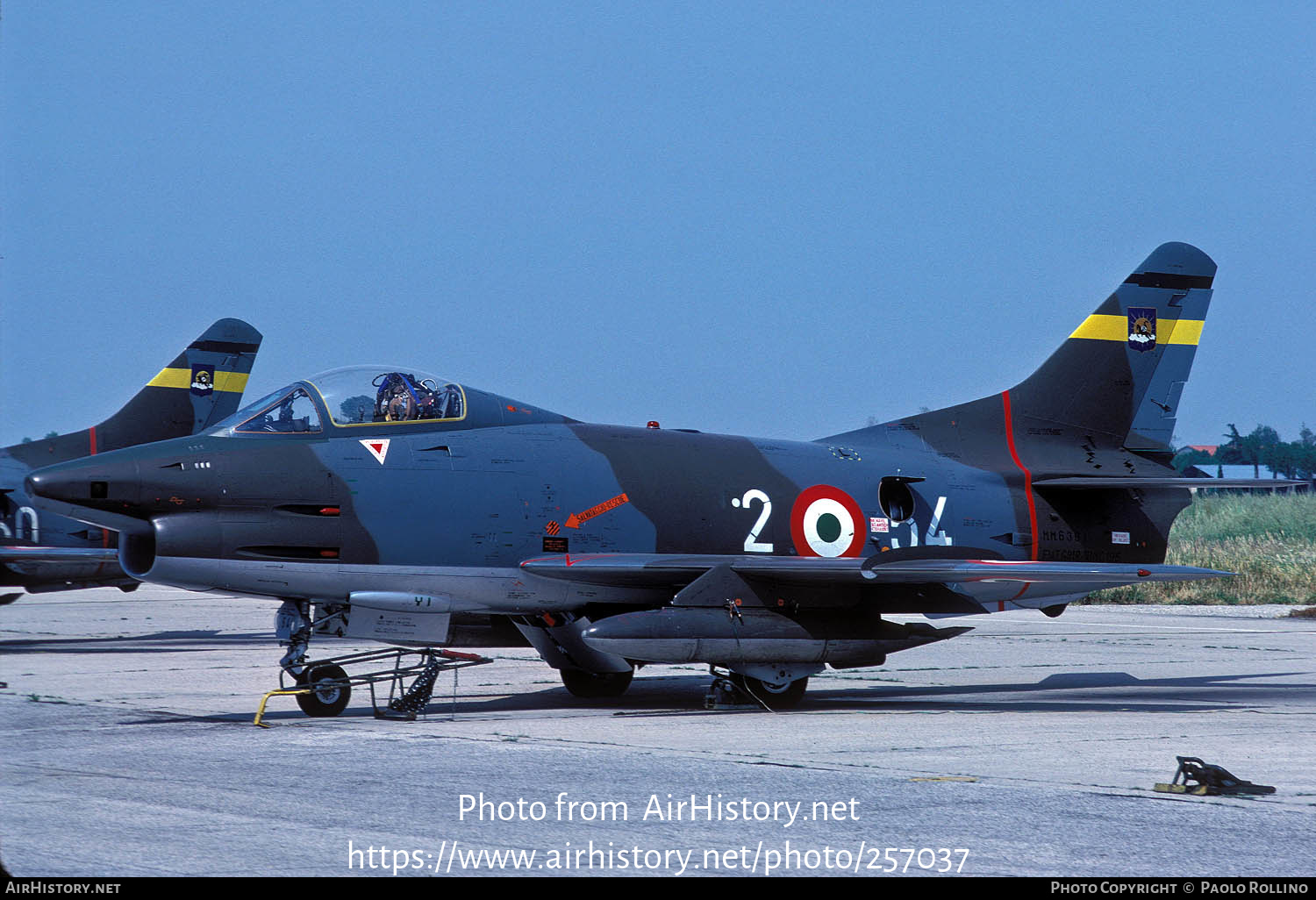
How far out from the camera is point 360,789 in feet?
27.7

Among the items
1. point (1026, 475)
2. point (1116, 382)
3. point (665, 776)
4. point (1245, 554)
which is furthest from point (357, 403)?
point (1245, 554)

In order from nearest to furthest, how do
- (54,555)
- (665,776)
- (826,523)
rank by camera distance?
1. (665,776)
2. (826,523)
3. (54,555)

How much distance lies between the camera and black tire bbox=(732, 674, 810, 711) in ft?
45.3

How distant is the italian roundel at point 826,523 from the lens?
14789 millimetres

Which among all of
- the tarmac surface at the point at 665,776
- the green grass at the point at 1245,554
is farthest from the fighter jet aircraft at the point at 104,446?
the green grass at the point at 1245,554

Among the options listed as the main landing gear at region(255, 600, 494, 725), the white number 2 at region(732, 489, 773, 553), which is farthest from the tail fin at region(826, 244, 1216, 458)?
the main landing gear at region(255, 600, 494, 725)

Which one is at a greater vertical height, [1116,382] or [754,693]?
[1116,382]

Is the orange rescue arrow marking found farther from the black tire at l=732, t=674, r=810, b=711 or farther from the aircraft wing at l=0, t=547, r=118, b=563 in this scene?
the aircraft wing at l=0, t=547, r=118, b=563

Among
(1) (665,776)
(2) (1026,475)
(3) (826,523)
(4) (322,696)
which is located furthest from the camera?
(2) (1026,475)

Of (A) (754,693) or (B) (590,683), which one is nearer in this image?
(A) (754,693)

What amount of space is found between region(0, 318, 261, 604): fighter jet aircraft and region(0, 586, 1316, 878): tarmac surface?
4.21 meters

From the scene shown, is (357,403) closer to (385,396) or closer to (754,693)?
(385,396)

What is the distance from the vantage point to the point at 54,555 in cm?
2136

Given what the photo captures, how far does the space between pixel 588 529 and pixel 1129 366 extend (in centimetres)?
725
